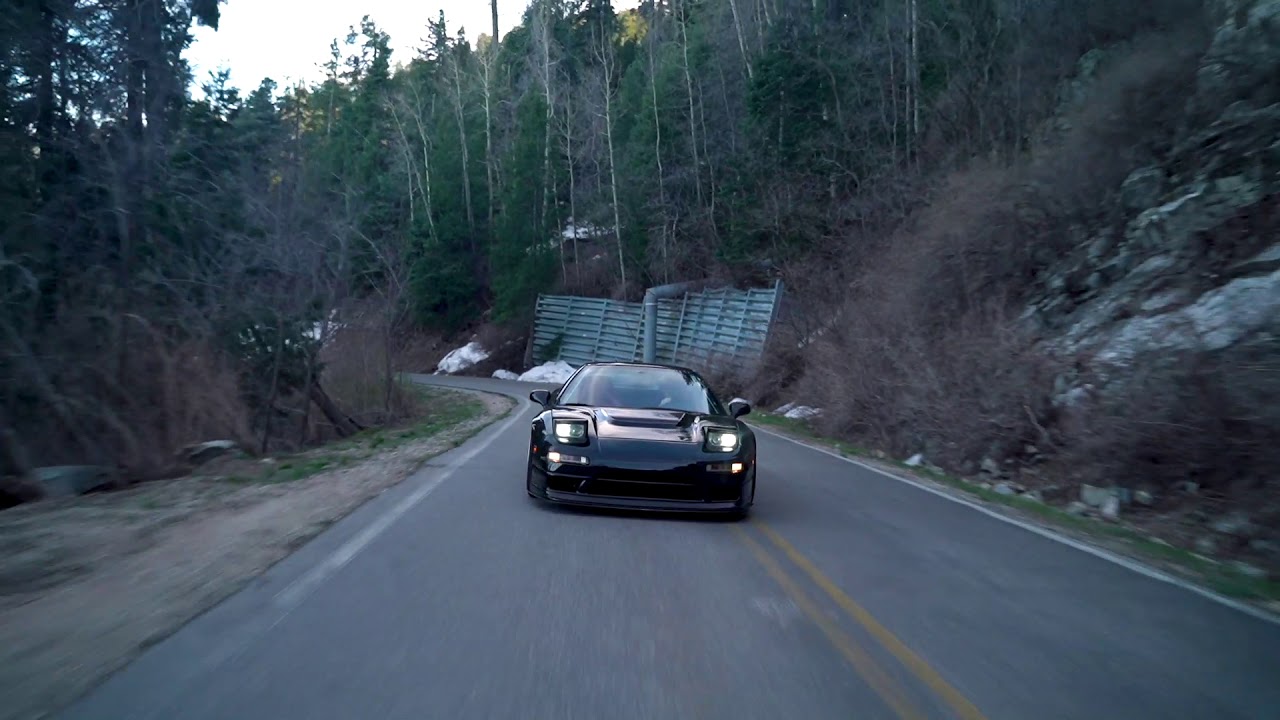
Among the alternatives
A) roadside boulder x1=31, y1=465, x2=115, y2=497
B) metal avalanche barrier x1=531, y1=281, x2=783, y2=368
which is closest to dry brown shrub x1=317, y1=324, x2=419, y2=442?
metal avalanche barrier x1=531, y1=281, x2=783, y2=368

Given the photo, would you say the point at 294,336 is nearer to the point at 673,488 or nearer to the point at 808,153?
the point at 673,488

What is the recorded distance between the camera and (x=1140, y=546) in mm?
9547

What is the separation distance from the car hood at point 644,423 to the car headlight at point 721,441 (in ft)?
0.27

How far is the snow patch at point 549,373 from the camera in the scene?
45.1 m

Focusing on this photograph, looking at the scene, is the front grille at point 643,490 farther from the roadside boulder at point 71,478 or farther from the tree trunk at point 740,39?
the tree trunk at point 740,39

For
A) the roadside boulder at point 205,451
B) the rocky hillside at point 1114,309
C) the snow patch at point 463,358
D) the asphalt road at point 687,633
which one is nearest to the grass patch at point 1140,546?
the rocky hillside at point 1114,309

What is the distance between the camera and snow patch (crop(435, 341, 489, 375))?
53594mm

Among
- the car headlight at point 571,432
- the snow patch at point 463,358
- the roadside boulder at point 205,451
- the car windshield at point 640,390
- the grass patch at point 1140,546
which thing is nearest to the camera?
the grass patch at point 1140,546

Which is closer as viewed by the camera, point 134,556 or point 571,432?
point 134,556

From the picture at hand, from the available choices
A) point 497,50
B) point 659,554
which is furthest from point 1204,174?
→ point 497,50

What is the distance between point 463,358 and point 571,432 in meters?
45.7

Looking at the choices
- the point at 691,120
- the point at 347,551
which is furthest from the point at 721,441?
the point at 691,120

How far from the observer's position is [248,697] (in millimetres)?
4746

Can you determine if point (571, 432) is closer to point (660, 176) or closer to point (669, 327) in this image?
point (669, 327)
